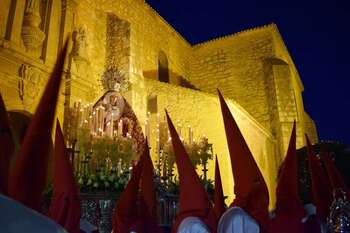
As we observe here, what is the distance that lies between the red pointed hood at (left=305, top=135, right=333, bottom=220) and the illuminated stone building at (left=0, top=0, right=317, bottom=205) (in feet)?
16.5

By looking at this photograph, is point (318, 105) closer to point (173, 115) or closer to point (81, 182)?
point (173, 115)

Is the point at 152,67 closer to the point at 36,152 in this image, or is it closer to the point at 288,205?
the point at 288,205

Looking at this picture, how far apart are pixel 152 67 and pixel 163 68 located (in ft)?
6.46

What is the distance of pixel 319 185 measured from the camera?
2.46 metres

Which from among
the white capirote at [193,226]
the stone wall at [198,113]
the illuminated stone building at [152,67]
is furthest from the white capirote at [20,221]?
the stone wall at [198,113]

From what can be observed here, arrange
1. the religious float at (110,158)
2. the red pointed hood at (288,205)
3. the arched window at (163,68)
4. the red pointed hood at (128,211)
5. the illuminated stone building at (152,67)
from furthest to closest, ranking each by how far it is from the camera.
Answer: the arched window at (163,68) → the illuminated stone building at (152,67) → the religious float at (110,158) → the red pointed hood at (128,211) → the red pointed hood at (288,205)

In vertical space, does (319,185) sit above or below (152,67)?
below

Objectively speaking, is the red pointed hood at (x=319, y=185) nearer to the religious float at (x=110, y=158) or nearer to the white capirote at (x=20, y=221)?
the religious float at (x=110, y=158)

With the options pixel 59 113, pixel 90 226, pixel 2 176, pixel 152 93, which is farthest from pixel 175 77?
pixel 2 176

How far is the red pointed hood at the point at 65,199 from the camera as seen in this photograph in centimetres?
179

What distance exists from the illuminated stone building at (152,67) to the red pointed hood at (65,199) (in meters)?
4.26

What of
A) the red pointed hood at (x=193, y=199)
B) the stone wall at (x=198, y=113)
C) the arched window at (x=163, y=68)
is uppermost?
the arched window at (x=163, y=68)

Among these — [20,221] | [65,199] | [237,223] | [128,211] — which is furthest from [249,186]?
[20,221]

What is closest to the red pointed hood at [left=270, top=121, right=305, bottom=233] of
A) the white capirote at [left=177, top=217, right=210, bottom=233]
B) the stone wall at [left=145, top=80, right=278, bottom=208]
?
the white capirote at [left=177, top=217, right=210, bottom=233]
